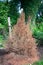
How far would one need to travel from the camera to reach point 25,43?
9961mm

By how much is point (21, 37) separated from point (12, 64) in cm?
141

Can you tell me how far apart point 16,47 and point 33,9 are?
495 inches

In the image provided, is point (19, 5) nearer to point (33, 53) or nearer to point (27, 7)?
point (27, 7)

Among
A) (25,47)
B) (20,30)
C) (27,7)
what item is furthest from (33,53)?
(27,7)

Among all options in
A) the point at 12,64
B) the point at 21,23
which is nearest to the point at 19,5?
the point at 21,23

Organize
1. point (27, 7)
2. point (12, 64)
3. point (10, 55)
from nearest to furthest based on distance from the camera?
1. point (12, 64)
2. point (10, 55)
3. point (27, 7)

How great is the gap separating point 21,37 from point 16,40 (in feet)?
0.75

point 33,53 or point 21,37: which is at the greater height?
point 21,37

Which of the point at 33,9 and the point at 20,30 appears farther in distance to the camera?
the point at 33,9

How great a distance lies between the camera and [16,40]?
1007cm

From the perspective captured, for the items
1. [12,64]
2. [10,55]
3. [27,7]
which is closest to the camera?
[12,64]

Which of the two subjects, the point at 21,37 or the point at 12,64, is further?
the point at 21,37

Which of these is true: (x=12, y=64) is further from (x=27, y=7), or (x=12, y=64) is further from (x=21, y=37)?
(x=27, y=7)

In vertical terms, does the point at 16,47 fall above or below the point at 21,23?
below
